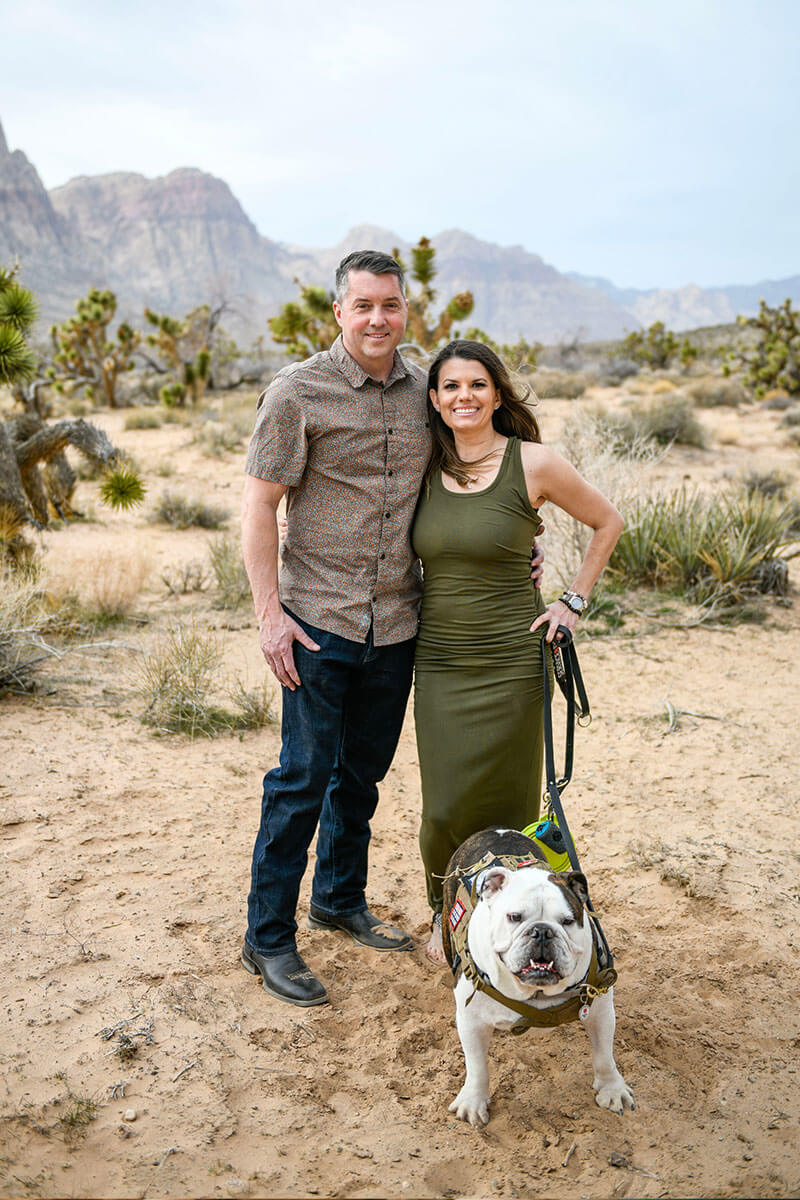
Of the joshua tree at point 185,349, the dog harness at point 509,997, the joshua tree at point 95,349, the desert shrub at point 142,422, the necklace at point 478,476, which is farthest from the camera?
the joshua tree at point 95,349

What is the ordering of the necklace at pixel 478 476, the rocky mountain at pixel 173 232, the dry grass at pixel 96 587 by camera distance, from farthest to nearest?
the rocky mountain at pixel 173 232 → the dry grass at pixel 96 587 → the necklace at pixel 478 476

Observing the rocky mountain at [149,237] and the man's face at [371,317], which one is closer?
the man's face at [371,317]

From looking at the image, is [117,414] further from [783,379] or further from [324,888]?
[324,888]

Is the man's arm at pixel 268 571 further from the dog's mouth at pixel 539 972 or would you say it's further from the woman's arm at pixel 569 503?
the dog's mouth at pixel 539 972

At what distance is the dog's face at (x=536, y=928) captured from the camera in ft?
7.28

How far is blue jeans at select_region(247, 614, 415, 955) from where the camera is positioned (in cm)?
302

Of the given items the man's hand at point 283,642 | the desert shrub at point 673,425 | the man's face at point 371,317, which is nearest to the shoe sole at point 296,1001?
the man's hand at point 283,642

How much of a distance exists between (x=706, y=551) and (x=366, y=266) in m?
5.76

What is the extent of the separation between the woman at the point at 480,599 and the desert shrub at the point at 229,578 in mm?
5295

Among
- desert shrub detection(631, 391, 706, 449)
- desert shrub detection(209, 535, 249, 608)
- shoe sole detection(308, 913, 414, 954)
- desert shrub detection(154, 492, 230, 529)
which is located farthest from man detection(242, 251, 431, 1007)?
desert shrub detection(631, 391, 706, 449)

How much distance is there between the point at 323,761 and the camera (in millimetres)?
3049

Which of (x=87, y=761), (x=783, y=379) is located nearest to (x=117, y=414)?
(x=783, y=379)

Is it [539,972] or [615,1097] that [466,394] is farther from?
[615,1097]

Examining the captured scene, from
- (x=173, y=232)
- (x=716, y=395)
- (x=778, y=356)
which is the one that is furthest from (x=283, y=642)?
(x=173, y=232)
